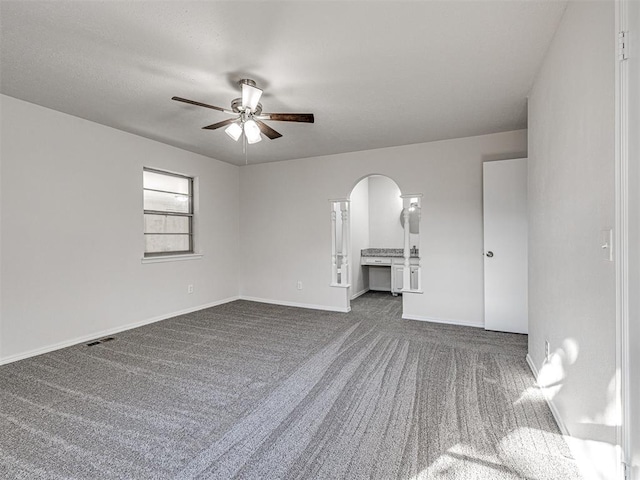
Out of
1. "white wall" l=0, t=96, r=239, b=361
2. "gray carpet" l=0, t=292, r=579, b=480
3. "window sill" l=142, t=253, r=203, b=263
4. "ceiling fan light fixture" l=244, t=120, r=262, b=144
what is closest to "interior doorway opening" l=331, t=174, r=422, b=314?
"window sill" l=142, t=253, r=203, b=263

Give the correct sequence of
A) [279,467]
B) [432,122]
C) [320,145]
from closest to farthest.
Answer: [279,467] < [432,122] < [320,145]

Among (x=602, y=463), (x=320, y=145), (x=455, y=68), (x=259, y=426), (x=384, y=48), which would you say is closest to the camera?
(x=602, y=463)

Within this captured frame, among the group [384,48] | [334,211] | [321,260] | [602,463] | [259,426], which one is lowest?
[259,426]

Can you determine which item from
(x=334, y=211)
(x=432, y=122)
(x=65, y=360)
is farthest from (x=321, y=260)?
→ (x=65, y=360)

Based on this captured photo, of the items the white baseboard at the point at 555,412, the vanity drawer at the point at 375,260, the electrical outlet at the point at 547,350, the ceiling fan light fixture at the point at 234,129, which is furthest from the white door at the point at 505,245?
the ceiling fan light fixture at the point at 234,129

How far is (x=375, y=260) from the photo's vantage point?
20.0 ft

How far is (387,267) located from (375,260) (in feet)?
1.47

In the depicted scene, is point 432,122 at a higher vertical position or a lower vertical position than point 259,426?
higher

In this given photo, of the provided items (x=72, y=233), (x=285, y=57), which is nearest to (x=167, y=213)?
(x=72, y=233)

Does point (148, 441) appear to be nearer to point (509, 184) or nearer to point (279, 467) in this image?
point (279, 467)

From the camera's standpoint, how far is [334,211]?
4863 millimetres

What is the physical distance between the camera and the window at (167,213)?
4.23 metres

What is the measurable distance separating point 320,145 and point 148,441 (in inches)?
145

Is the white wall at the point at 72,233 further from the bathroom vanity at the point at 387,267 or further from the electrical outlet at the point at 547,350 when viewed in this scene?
the electrical outlet at the point at 547,350
